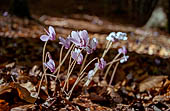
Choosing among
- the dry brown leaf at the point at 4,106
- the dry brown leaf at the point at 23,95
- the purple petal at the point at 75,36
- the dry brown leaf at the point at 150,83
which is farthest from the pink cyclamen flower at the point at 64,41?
the dry brown leaf at the point at 150,83

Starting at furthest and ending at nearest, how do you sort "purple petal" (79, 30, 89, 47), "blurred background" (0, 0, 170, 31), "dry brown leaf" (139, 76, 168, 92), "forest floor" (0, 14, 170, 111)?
"blurred background" (0, 0, 170, 31) → "dry brown leaf" (139, 76, 168, 92) → "forest floor" (0, 14, 170, 111) → "purple petal" (79, 30, 89, 47)

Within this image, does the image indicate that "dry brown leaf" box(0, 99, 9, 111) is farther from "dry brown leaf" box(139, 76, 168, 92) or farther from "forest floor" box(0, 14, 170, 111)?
"dry brown leaf" box(139, 76, 168, 92)

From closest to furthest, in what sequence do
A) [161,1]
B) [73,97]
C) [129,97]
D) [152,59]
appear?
1. [73,97]
2. [129,97]
3. [152,59]
4. [161,1]

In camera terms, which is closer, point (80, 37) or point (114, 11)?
point (80, 37)

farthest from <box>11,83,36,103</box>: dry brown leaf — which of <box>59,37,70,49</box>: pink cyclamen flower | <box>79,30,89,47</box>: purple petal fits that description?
<box>79,30,89,47</box>: purple petal

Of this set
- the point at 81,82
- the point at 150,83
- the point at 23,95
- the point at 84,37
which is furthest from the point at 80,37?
the point at 150,83

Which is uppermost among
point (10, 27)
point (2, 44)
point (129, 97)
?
point (10, 27)

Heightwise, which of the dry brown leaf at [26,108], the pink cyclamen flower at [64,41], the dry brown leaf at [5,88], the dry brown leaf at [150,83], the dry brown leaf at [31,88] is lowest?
the dry brown leaf at [150,83]

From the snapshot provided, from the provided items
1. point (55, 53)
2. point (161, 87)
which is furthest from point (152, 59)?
point (55, 53)

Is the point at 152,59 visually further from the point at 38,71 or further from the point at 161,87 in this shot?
the point at 38,71

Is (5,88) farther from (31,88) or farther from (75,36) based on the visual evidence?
(75,36)

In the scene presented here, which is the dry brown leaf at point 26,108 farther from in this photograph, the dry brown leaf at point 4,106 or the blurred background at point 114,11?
the blurred background at point 114,11
